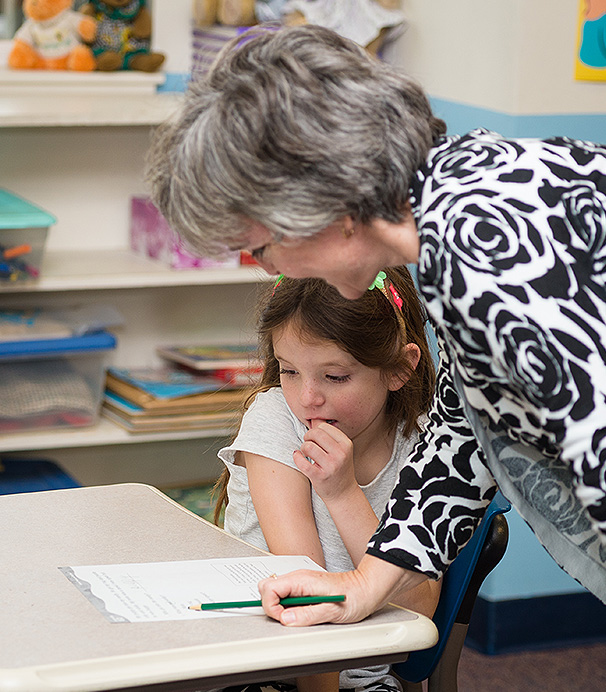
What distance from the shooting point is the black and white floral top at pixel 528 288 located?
0.88 meters

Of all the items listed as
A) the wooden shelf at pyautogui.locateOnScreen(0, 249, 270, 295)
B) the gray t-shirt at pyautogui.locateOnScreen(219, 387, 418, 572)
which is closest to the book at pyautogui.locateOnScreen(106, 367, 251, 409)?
the wooden shelf at pyautogui.locateOnScreen(0, 249, 270, 295)

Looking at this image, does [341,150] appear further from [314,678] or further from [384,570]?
[314,678]

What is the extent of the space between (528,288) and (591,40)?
5.05 feet

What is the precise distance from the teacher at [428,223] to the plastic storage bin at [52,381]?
1564mm

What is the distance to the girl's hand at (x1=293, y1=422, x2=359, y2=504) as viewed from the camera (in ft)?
4.41

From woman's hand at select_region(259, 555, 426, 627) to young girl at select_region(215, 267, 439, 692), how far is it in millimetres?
198

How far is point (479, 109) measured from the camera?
7.82ft

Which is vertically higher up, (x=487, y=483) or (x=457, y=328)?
(x=457, y=328)

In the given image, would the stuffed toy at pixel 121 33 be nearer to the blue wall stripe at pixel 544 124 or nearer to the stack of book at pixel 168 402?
the stack of book at pixel 168 402

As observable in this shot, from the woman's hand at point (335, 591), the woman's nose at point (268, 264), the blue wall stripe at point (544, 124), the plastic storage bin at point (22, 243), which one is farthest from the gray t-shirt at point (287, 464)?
the plastic storage bin at point (22, 243)

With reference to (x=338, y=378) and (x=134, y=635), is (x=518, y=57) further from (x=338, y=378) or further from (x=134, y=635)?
(x=134, y=635)

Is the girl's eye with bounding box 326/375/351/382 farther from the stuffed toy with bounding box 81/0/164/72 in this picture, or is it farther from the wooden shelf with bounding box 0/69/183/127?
the stuffed toy with bounding box 81/0/164/72

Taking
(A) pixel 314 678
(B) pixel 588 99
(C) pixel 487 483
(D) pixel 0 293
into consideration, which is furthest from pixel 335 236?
(D) pixel 0 293

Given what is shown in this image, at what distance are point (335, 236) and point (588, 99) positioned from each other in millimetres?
1494
